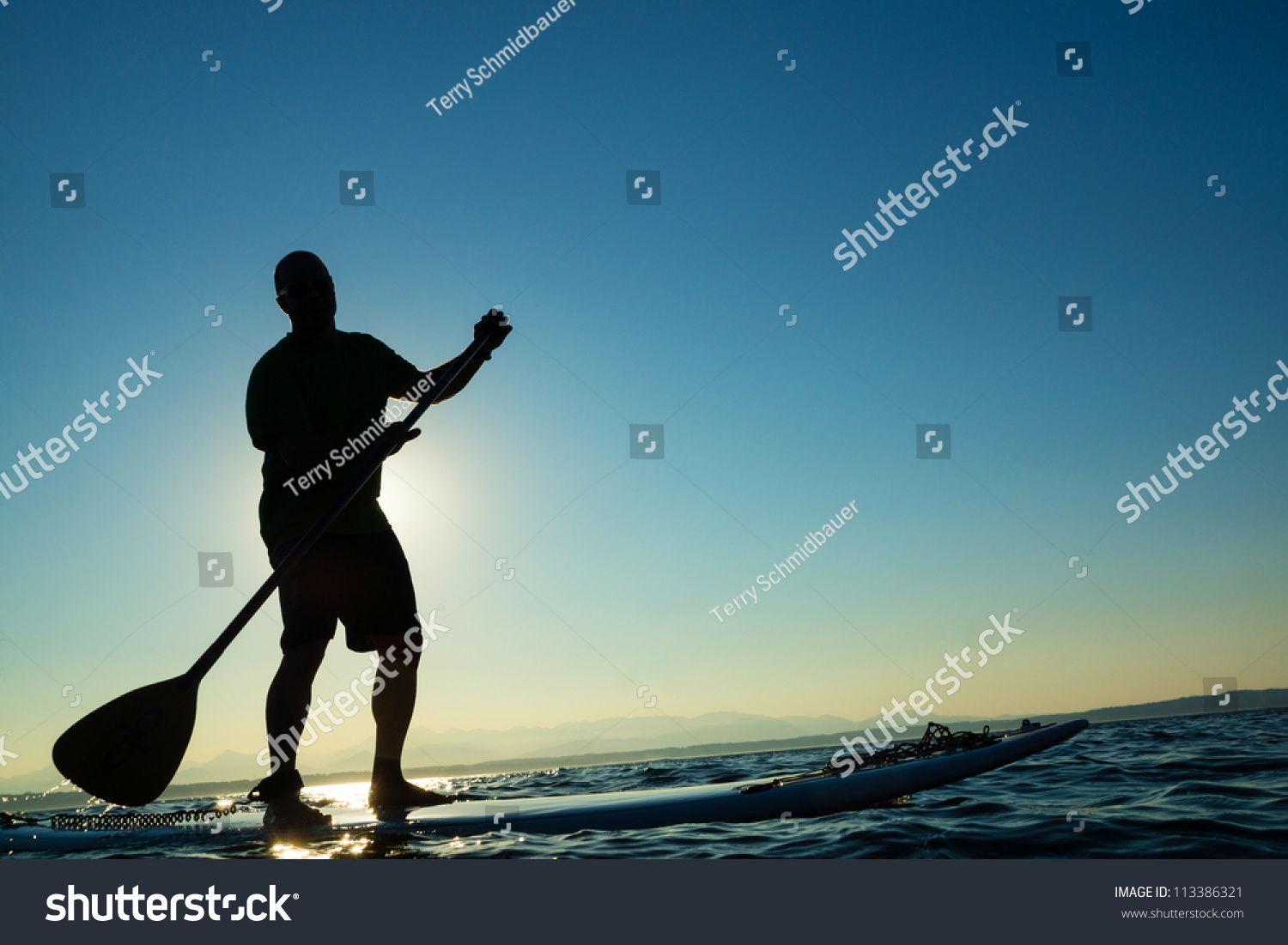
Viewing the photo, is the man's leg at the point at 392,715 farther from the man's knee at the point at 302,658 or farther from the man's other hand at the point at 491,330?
the man's other hand at the point at 491,330

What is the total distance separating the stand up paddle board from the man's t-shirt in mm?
1473

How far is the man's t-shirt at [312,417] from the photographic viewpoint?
3.49 m

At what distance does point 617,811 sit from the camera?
385cm

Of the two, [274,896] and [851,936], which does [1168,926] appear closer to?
[851,936]

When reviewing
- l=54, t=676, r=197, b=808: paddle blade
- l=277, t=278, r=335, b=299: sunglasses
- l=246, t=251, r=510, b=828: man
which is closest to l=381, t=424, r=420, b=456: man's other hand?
l=246, t=251, r=510, b=828: man

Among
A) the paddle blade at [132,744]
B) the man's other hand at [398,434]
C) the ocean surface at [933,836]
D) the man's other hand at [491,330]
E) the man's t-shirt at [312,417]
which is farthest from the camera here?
the man's other hand at [491,330]

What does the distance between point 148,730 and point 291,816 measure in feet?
2.69

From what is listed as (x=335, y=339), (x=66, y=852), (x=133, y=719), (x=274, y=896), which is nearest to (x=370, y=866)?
(x=274, y=896)

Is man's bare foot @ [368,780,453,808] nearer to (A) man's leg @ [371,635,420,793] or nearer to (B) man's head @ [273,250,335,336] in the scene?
(A) man's leg @ [371,635,420,793]

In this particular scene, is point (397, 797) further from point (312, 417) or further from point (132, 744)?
point (312, 417)

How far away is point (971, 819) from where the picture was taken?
3613mm

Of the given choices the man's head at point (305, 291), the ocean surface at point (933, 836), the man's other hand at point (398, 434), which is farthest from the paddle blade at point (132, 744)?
the man's head at point (305, 291)

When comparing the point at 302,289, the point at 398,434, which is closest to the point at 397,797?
the point at 398,434

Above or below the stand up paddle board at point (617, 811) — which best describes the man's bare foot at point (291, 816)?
above
